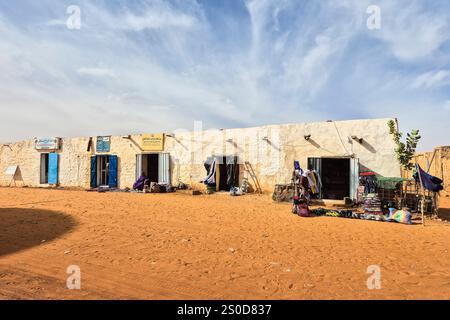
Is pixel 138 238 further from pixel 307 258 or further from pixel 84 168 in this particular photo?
pixel 84 168

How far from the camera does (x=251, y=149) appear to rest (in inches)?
526

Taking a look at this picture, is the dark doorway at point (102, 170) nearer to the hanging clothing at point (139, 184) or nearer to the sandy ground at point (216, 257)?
the hanging clothing at point (139, 184)

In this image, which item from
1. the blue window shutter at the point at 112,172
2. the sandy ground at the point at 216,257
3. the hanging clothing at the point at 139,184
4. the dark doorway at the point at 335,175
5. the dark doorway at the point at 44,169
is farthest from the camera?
the dark doorway at the point at 44,169

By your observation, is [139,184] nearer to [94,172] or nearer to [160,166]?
[160,166]

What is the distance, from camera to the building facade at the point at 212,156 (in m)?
10.9

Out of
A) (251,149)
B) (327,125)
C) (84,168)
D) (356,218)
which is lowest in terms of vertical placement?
(356,218)

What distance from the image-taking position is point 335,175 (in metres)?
14.4

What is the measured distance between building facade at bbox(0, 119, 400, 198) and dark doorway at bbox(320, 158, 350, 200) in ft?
0.17

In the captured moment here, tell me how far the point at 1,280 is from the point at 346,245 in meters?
5.45

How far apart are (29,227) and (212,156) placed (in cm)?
928

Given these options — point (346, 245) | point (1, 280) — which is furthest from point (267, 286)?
point (1, 280)

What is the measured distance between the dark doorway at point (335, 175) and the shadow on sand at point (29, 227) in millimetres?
12255

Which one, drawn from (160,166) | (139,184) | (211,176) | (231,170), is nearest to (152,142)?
(160,166)

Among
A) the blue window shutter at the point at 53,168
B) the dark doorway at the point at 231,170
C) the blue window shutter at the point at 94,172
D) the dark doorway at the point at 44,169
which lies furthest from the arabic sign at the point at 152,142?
the dark doorway at the point at 44,169
